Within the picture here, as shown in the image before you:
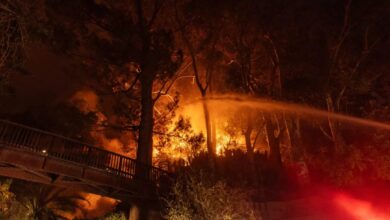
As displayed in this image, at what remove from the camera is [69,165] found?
43.6 feet

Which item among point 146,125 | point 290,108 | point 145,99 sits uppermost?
point 290,108

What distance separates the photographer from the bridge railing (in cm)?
1202

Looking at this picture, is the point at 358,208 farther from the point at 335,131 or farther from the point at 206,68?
the point at 206,68

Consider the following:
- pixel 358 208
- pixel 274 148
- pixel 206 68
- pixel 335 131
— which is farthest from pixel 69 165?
pixel 335 131

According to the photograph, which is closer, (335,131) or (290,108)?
(335,131)

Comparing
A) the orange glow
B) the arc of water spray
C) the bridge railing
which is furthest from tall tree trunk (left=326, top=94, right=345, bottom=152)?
the bridge railing

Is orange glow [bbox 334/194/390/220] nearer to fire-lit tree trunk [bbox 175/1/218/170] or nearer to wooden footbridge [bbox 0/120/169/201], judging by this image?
fire-lit tree trunk [bbox 175/1/218/170]

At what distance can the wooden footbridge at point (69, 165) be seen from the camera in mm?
12023

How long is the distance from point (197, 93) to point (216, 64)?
751 cm

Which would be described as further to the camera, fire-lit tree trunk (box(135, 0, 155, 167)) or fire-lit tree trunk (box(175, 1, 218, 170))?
fire-lit tree trunk (box(175, 1, 218, 170))

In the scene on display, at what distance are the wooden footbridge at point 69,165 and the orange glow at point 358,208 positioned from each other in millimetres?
9443

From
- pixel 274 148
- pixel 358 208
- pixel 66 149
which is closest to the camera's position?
pixel 66 149

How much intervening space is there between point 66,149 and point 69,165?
76 centimetres

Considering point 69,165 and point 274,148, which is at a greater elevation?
point 274,148
